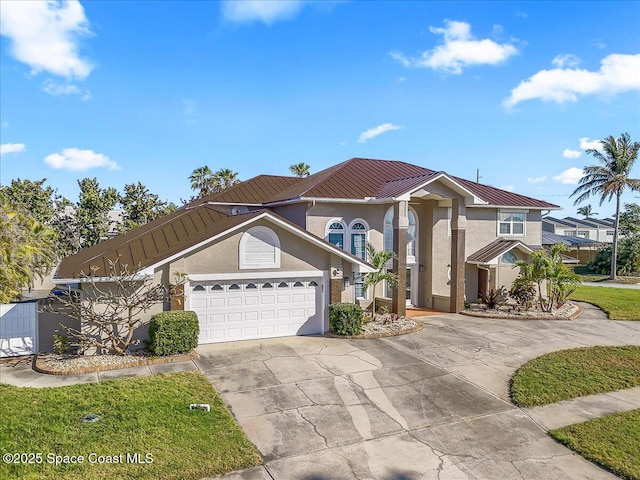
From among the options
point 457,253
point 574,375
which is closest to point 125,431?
point 574,375

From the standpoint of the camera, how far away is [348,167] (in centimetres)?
2092

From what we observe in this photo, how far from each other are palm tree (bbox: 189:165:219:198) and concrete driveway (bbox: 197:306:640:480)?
2775 cm

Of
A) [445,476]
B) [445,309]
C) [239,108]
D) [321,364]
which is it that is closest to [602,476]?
[445,476]

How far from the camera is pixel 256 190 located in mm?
22109

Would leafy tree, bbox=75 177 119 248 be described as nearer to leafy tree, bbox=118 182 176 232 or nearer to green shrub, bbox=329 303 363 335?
leafy tree, bbox=118 182 176 232

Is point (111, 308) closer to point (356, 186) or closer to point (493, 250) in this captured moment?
point (356, 186)

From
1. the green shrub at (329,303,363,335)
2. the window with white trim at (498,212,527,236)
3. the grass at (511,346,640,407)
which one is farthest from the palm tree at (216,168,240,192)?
the grass at (511,346,640,407)

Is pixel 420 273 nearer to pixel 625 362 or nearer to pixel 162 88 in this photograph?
pixel 625 362

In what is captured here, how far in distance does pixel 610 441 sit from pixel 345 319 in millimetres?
8090

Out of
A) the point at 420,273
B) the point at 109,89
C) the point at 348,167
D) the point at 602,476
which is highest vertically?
the point at 109,89

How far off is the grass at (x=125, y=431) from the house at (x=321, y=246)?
386 cm

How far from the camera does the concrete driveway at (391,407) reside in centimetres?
677

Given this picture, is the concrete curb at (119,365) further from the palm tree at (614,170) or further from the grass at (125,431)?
the palm tree at (614,170)

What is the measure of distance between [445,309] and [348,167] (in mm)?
8188
